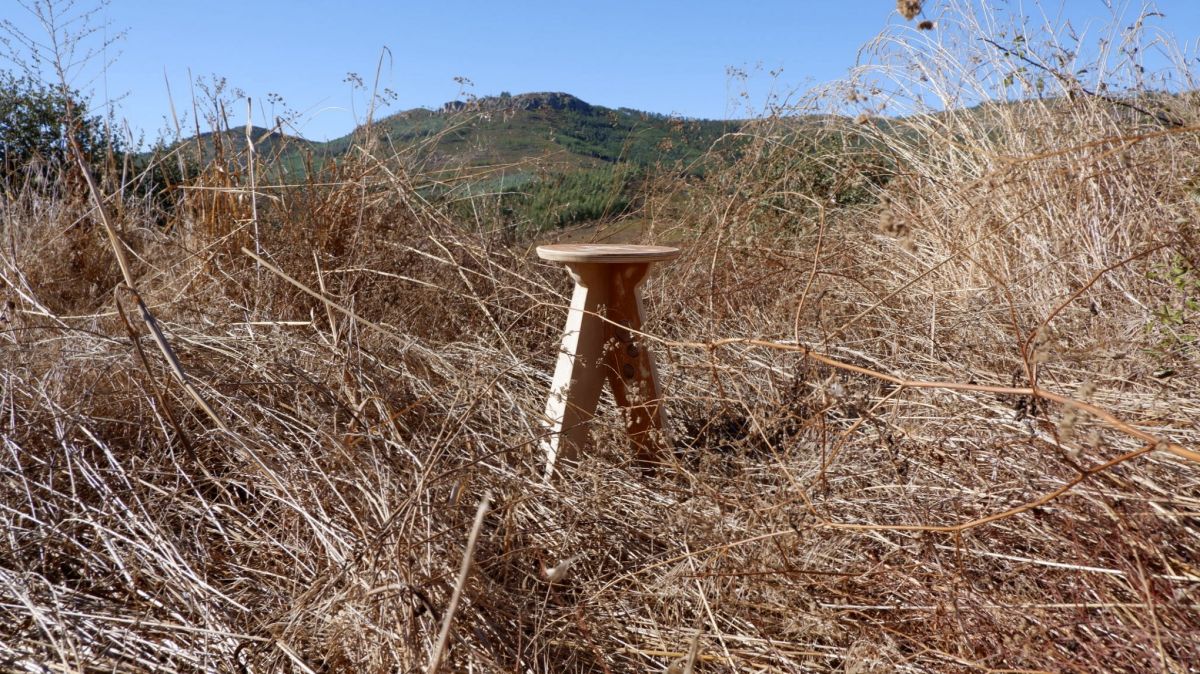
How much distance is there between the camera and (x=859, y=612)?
1338mm

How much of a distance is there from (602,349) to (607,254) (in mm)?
269

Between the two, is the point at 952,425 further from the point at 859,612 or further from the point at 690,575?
the point at 690,575

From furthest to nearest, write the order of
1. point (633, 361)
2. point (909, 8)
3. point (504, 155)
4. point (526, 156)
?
point (504, 155) → point (526, 156) → point (633, 361) → point (909, 8)

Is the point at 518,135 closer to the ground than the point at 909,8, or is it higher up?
higher up

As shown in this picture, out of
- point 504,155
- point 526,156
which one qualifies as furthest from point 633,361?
point 504,155

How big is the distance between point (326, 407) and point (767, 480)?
1000 millimetres

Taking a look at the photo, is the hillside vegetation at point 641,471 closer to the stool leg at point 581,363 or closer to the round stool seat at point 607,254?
the stool leg at point 581,363

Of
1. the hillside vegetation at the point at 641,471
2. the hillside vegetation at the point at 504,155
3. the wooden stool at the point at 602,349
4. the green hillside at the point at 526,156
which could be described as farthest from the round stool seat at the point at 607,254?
the green hillside at the point at 526,156

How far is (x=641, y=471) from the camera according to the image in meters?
1.98

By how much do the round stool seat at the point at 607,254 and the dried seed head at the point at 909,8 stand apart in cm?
72

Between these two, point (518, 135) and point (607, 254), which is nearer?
point (607, 254)

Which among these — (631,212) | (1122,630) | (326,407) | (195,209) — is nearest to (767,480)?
(1122,630)

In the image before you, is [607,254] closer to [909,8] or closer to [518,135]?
[909,8]

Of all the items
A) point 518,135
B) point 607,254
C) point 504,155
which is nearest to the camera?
point 607,254
